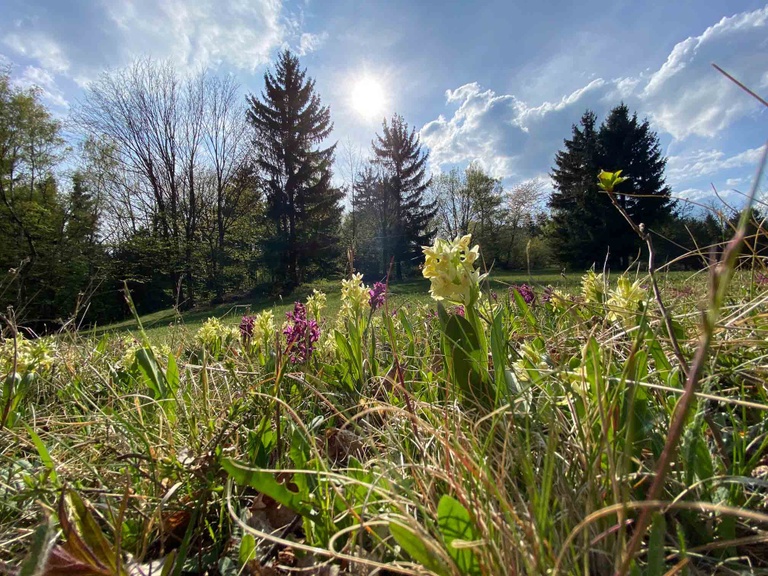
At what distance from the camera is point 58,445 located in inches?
45.1

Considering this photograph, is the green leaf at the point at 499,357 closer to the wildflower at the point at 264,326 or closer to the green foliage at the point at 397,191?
the wildflower at the point at 264,326

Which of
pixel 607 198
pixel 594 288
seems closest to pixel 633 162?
pixel 607 198

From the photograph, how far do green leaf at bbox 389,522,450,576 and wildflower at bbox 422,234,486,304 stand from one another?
68 centimetres

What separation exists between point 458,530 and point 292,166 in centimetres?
2386

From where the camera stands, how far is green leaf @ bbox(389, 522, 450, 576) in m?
0.56

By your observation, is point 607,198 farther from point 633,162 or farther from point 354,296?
point 354,296

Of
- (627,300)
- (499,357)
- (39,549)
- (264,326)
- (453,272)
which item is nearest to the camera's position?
(39,549)

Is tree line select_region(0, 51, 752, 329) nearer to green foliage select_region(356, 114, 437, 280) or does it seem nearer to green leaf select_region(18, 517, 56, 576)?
green foliage select_region(356, 114, 437, 280)

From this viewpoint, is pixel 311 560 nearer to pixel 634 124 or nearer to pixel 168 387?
pixel 168 387

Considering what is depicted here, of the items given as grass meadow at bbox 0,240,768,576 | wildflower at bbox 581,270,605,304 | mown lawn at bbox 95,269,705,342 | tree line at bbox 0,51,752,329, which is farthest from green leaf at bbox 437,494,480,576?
tree line at bbox 0,51,752,329

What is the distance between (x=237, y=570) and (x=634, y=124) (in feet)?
91.0

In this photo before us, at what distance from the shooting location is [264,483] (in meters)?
0.73

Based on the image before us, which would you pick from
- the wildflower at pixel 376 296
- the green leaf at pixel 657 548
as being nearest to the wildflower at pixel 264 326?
the wildflower at pixel 376 296

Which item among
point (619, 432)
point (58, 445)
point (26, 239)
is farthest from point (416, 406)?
point (26, 239)
